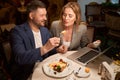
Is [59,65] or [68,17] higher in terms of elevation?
[68,17]

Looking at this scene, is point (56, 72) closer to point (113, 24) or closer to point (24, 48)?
point (24, 48)

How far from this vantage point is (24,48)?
85.3 inches

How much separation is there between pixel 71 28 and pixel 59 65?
3.03 ft

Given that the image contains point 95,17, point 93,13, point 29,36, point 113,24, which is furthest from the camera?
point 95,17

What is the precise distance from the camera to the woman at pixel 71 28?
8.39ft

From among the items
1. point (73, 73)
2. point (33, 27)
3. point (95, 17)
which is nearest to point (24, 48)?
point (33, 27)

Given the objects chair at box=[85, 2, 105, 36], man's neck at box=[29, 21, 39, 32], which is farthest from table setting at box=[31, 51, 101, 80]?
chair at box=[85, 2, 105, 36]

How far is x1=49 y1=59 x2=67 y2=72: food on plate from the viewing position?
5.98 ft

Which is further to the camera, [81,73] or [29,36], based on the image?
[29,36]

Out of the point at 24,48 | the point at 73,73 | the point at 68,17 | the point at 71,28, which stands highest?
the point at 68,17

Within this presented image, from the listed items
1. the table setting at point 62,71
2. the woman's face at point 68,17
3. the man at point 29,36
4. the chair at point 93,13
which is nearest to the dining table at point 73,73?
the table setting at point 62,71

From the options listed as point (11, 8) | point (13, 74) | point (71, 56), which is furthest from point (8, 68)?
point (11, 8)

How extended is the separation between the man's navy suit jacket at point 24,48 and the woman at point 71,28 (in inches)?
12.8

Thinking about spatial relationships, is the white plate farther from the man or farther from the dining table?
the man
